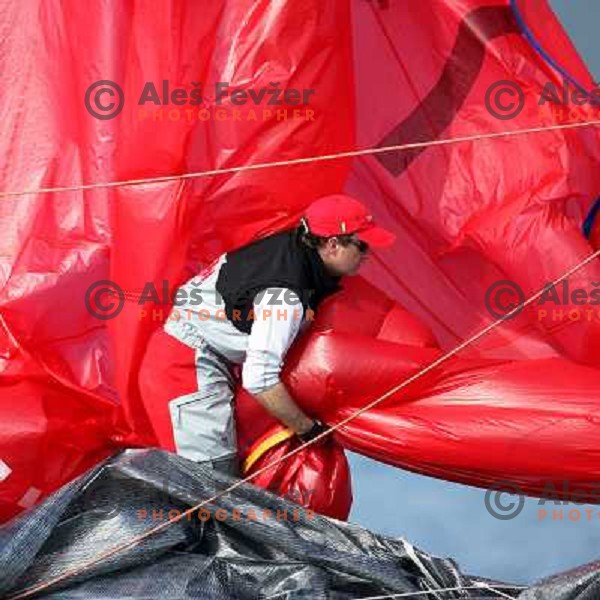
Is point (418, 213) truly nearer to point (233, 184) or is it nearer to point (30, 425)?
point (233, 184)

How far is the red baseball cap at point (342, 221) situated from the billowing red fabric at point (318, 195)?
0.58ft

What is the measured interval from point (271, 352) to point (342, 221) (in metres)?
0.23

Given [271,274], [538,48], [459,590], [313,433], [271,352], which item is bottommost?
[459,590]

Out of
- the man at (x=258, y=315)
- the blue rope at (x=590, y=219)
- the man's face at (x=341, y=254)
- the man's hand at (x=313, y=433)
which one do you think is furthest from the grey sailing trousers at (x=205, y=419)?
the blue rope at (x=590, y=219)

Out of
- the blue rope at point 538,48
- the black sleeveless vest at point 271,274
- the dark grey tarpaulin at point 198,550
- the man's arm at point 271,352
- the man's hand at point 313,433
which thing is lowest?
the dark grey tarpaulin at point 198,550

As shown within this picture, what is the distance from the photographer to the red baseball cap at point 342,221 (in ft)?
6.16

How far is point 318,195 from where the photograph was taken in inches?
83.4

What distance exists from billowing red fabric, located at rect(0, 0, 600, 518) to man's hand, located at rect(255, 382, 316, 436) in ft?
0.16

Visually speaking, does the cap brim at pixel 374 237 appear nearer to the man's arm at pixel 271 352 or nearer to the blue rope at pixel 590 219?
the man's arm at pixel 271 352

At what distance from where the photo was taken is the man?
72.8 inches

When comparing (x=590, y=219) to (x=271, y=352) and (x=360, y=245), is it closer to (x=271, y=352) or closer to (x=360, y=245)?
(x=360, y=245)

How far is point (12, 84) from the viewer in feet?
7.31

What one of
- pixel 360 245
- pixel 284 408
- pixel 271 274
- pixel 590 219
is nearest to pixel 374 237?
pixel 360 245

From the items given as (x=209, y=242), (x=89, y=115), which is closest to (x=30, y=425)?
(x=209, y=242)
